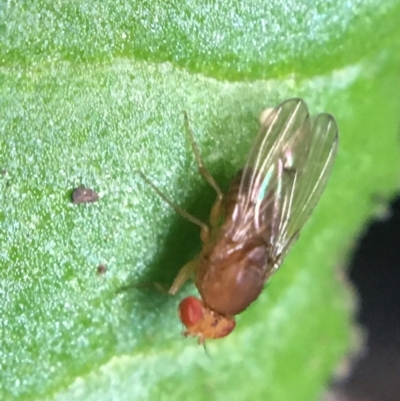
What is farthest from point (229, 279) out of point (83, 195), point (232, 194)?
point (83, 195)

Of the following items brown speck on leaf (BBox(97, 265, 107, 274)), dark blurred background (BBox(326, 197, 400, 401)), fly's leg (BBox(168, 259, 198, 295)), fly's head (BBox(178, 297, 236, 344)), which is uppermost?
brown speck on leaf (BBox(97, 265, 107, 274))

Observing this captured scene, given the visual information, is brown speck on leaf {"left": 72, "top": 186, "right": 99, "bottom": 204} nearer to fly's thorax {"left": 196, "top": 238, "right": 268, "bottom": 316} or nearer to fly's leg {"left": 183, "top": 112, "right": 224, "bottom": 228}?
fly's leg {"left": 183, "top": 112, "right": 224, "bottom": 228}

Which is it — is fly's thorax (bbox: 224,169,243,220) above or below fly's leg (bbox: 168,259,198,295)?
above

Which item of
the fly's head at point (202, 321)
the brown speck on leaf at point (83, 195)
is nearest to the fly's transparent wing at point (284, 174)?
the fly's head at point (202, 321)

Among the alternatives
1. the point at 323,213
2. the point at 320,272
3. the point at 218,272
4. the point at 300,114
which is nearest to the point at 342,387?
the point at 320,272

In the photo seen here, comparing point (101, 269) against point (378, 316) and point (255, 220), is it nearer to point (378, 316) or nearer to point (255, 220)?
point (255, 220)

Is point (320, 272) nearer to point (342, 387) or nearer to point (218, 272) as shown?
point (218, 272)

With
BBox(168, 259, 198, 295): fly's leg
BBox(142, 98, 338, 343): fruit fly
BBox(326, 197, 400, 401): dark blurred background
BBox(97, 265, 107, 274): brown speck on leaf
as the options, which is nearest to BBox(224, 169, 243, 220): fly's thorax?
BBox(142, 98, 338, 343): fruit fly
